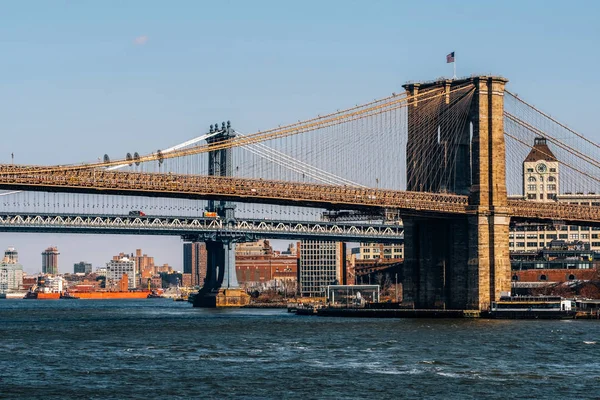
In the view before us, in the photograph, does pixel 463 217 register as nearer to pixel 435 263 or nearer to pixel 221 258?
pixel 435 263

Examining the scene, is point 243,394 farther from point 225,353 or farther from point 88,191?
point 88,191

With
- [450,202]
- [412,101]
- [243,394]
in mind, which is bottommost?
[243,394]

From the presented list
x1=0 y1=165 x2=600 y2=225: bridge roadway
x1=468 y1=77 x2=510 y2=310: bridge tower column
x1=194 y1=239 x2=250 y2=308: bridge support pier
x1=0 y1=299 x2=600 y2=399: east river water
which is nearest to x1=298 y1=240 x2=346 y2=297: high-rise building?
x1=194 y1=239 x2=250 y2=308: bridge support pier

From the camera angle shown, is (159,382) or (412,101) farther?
(412,101)

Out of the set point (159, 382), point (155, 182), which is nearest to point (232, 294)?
point (155, 182)

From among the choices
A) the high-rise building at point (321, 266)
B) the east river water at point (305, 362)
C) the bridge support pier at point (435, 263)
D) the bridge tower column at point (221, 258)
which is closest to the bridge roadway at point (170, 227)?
the bridge tower column at point (221, 258)

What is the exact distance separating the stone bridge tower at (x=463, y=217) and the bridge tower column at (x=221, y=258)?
168 ft

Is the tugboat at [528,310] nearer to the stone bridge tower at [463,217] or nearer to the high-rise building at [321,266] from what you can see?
the stone bridge tower at [463,217]

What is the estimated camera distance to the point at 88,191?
8088cm

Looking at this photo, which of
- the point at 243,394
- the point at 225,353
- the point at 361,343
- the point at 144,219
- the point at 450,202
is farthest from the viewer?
the point at 144,219

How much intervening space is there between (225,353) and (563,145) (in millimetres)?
46819

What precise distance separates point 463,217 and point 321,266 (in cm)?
9676

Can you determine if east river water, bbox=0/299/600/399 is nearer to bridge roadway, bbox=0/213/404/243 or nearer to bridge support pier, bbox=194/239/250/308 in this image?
bridge support pier, bbox=194/239/250/308

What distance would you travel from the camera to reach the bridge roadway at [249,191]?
79.1 meters
